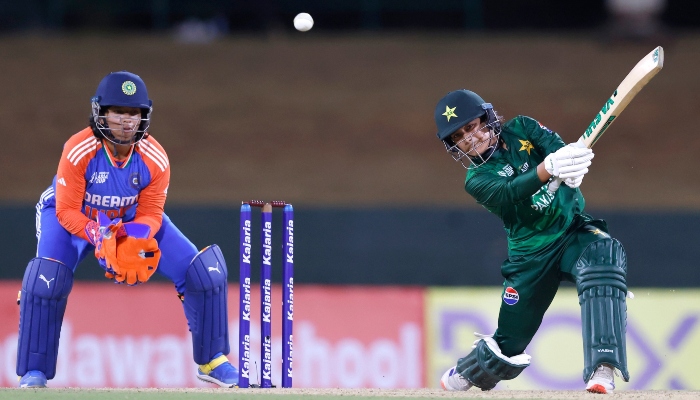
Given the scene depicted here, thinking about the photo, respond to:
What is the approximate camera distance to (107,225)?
530 cm

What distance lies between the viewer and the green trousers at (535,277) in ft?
17.0

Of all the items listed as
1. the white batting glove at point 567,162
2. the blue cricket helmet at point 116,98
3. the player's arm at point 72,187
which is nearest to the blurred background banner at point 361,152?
the player's arm at point 72,187

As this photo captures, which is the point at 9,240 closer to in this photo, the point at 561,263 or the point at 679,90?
the point at 561,263

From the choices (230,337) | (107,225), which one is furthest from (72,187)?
(230,337)

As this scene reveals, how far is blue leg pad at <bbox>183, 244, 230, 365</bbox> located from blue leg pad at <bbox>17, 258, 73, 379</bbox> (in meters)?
0.60

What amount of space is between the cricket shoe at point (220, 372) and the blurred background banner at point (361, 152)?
6.85 ft

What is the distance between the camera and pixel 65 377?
7.83m

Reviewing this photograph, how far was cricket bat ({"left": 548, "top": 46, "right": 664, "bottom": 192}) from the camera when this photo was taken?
15.8ft

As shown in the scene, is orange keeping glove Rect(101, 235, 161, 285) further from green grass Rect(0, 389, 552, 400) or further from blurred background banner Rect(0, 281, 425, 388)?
blurred background banner Rect(0, 281, 425, 388)

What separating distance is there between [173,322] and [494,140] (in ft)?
11.7

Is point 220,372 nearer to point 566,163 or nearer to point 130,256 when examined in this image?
point 130,256

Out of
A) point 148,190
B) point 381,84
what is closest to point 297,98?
point 381,84

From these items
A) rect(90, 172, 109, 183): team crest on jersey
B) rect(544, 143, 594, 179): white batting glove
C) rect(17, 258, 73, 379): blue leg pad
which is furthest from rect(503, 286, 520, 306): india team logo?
rect(17, 258, 73, 379): blue leg pad

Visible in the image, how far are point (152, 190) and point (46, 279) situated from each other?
2.10ft
